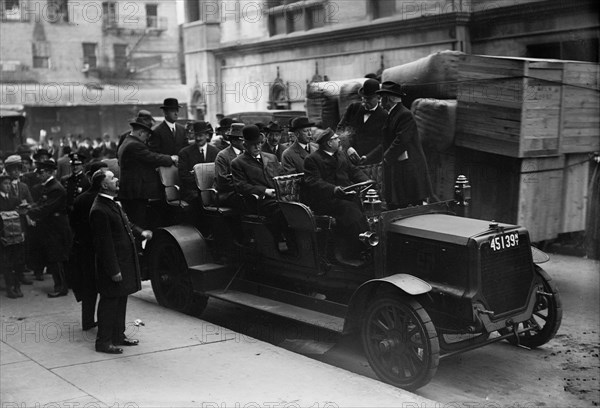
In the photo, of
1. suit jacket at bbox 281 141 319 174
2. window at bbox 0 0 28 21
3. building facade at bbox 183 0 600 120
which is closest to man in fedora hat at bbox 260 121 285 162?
suit jacket at bbox 281 141 319 174

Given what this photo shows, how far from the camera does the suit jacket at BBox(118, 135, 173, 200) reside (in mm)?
9969

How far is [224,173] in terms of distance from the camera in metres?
9.18

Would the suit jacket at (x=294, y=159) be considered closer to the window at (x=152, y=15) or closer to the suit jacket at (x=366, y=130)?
the suit jacket at (x=366, y=130)

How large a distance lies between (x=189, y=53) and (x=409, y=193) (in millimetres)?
19944

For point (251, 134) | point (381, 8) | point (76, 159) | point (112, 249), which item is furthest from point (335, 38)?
point (112, 249)

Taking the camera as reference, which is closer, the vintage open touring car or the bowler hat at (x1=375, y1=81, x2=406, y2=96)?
the vintage open touring car

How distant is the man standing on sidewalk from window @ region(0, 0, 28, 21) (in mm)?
40072

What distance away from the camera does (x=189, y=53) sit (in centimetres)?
2716

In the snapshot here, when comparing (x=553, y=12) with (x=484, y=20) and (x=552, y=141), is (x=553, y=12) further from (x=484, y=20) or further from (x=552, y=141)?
(x=552, y=141)

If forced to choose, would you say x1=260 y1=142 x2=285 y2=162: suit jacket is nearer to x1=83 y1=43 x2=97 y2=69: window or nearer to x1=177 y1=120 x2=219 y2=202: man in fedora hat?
x1=177 y1=120 x2=219 y2=202: man in fedora hat

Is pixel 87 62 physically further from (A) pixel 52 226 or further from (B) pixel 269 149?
(B) pixel 269 149

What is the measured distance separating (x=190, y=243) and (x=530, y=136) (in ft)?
14.7

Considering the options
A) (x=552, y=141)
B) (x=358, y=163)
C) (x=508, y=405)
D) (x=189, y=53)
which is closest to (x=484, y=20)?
(x=552, y=141)

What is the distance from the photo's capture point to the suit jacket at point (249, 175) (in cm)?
879
